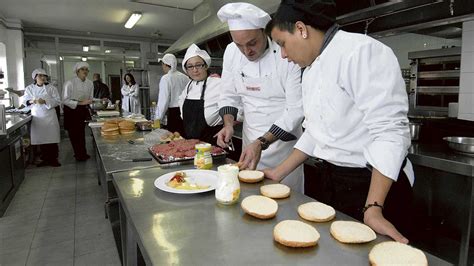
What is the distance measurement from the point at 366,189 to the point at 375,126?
0.96ft

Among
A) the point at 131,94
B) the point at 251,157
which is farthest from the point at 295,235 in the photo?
the point at 131,94

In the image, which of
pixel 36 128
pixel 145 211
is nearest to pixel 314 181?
pixel 145 211

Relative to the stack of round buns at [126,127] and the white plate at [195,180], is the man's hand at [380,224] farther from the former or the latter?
the stack of round buns at [126,127]

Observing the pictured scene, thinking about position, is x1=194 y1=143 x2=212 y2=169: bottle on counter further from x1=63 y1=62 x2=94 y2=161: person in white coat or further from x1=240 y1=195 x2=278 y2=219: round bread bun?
x1=63 y1=62 x2=94 y2=161: person in white coat

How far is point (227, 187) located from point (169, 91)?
349 cm

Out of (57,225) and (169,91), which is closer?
(57,225)

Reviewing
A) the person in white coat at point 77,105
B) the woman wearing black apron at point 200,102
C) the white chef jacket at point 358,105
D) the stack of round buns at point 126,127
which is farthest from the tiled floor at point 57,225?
the white chef jacket at point 358,105

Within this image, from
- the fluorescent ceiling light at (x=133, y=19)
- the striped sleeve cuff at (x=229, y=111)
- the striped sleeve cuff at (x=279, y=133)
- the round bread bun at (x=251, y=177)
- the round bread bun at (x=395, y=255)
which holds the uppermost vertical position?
the fluorescent ceiling light at (x=133, y=19)

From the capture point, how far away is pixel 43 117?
5227mm

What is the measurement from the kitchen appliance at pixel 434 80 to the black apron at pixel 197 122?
143 inches

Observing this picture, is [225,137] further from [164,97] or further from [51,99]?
[51,99]

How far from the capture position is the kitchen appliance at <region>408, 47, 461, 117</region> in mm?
4410

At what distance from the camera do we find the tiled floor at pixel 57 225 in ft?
7.62

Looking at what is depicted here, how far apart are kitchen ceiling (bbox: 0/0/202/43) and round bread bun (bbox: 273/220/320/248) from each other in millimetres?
5380
